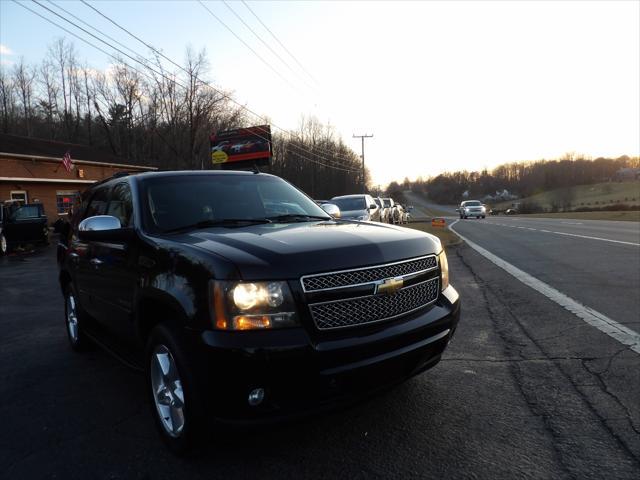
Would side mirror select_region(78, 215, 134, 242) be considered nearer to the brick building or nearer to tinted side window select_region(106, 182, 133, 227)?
tinted side window select_region(106, 182, 133, 227)

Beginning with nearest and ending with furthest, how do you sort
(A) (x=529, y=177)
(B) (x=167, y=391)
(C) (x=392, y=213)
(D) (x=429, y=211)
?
(B) (x=167, y=391), (C) (x=392, y=213), (D) (x=429, y=211), (A) (x=529, y=177)

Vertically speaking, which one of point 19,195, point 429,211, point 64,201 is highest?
point 19,195

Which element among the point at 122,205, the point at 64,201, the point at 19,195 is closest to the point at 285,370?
the point at 122,205

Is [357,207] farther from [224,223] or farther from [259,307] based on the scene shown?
[259,307]

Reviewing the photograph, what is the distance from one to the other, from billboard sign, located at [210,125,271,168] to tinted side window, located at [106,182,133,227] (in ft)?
144

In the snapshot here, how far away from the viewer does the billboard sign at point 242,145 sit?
154 ft

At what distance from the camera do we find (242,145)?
4716cm

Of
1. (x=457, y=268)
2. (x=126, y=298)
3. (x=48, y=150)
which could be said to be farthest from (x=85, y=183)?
(x=126, y=298)

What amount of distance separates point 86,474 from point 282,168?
240ft

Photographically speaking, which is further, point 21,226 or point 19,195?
point 19,195

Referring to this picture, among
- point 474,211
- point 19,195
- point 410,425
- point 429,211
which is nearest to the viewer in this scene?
point 410,425

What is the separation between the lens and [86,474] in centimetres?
261

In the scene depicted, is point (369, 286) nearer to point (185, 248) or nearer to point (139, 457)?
point (185, 248)

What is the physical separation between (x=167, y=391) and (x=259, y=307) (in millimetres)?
1003
